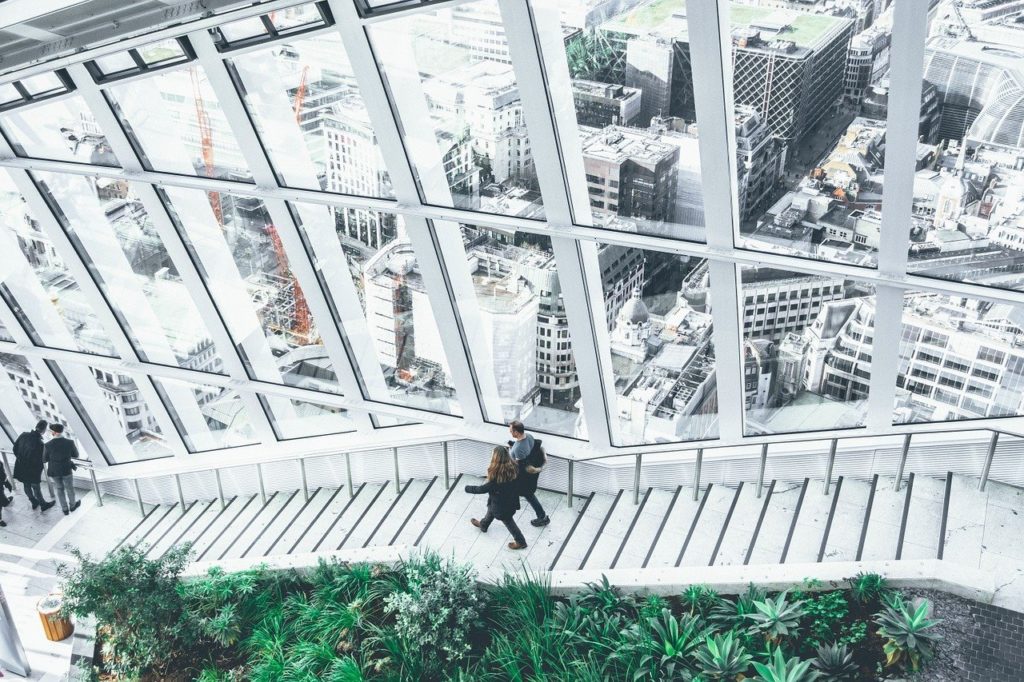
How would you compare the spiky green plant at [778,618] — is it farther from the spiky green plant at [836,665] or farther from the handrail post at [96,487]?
the handrail post at [96,487]

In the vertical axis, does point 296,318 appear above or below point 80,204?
below

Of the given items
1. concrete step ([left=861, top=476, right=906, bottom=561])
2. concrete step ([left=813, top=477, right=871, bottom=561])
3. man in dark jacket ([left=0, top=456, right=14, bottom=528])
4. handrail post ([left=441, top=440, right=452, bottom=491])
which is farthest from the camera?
man in dark jacket ([left=0, top=456, right=14, bottom=528])

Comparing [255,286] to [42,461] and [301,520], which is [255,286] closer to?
[301,520]

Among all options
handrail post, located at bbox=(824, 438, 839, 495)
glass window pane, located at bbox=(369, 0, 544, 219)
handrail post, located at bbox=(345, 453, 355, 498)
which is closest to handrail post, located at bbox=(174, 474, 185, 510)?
handrail post, located at bbox=(345, 453, 355, 498)

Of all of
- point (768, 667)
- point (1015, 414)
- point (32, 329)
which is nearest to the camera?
point (768, 667)

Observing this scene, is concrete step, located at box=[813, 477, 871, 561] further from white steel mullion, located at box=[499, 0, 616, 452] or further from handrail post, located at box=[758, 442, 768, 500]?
white steel mullion, located at box=[499, 0, 616, 452]

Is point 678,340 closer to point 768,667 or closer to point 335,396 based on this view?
point 768,667

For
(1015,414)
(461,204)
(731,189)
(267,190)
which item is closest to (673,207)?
(731,189)
